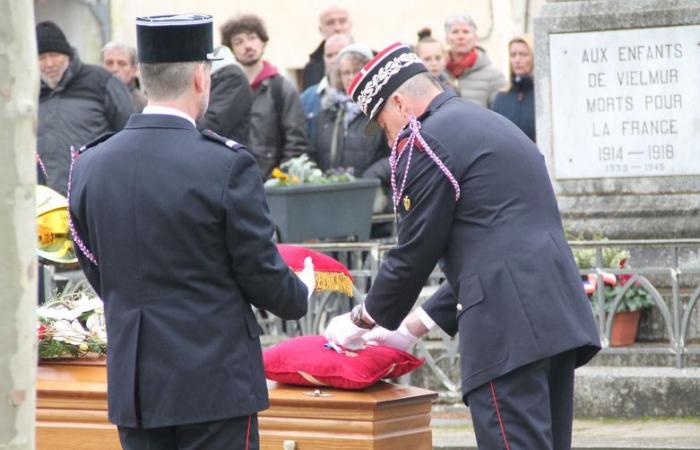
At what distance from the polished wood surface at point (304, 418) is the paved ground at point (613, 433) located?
1.86 m

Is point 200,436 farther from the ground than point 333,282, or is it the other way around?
point 333,282

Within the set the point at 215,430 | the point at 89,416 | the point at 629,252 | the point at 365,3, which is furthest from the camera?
the point at 365,3

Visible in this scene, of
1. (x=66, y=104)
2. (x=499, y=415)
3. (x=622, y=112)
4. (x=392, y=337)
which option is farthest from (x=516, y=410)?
(x=66, y=104)

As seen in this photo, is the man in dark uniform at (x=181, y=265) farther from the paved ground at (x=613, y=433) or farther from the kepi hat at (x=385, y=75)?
the paved ground at (x=613, y=433)

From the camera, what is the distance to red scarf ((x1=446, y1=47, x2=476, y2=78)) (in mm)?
10453

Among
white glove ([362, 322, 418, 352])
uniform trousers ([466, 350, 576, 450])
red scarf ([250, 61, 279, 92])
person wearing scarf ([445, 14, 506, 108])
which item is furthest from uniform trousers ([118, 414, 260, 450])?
person wearing scarf ([445, 14, 506, 108])

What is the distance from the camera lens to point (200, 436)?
4207 millimetres

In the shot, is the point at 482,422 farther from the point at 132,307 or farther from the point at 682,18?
the point at 682,18

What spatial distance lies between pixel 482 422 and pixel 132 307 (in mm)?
1155

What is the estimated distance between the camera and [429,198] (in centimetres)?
477

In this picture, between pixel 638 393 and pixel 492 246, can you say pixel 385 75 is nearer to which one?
pixel 492 246

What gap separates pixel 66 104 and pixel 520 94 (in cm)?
279

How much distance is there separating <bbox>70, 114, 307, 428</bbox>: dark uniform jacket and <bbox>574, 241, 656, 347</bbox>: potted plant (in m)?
3.85

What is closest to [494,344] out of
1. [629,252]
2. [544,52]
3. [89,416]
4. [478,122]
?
[478,122]
